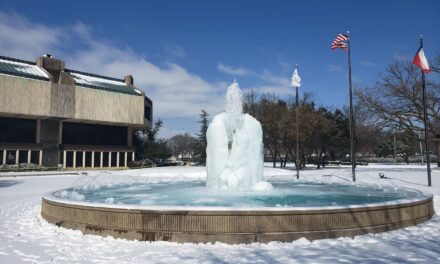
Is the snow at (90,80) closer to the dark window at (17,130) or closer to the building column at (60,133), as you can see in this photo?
the building column at (60,133)

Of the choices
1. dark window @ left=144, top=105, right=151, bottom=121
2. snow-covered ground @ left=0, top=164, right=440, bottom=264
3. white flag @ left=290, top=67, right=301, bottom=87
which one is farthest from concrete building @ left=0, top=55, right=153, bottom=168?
snow-covered ground @ left=0, top=164, right=440, bottom=264

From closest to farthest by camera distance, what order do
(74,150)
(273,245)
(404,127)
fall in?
(273,245), (404,127), (74,150)

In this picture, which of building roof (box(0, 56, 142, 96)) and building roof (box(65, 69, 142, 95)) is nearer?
building roof (box(0, 56, 142, 96))

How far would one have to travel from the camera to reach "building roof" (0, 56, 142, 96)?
2024 inches

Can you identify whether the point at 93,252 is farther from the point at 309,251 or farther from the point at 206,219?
the point at 309,251

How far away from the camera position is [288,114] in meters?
44.3

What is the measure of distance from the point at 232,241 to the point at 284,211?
4.33ft

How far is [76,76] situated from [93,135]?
958cm

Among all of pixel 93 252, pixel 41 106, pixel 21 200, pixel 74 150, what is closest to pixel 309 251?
pixel 93 252

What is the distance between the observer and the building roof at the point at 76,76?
5140cm

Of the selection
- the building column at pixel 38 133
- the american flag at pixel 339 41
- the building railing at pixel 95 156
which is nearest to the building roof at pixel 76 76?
the building column at pixel 38 133

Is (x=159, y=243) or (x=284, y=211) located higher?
(x=284, y=211)

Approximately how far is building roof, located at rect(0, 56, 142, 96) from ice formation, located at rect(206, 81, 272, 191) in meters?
42.6

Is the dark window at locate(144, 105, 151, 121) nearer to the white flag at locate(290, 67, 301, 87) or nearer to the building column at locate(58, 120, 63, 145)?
the building column at locate(58, 120, 63, 145)
